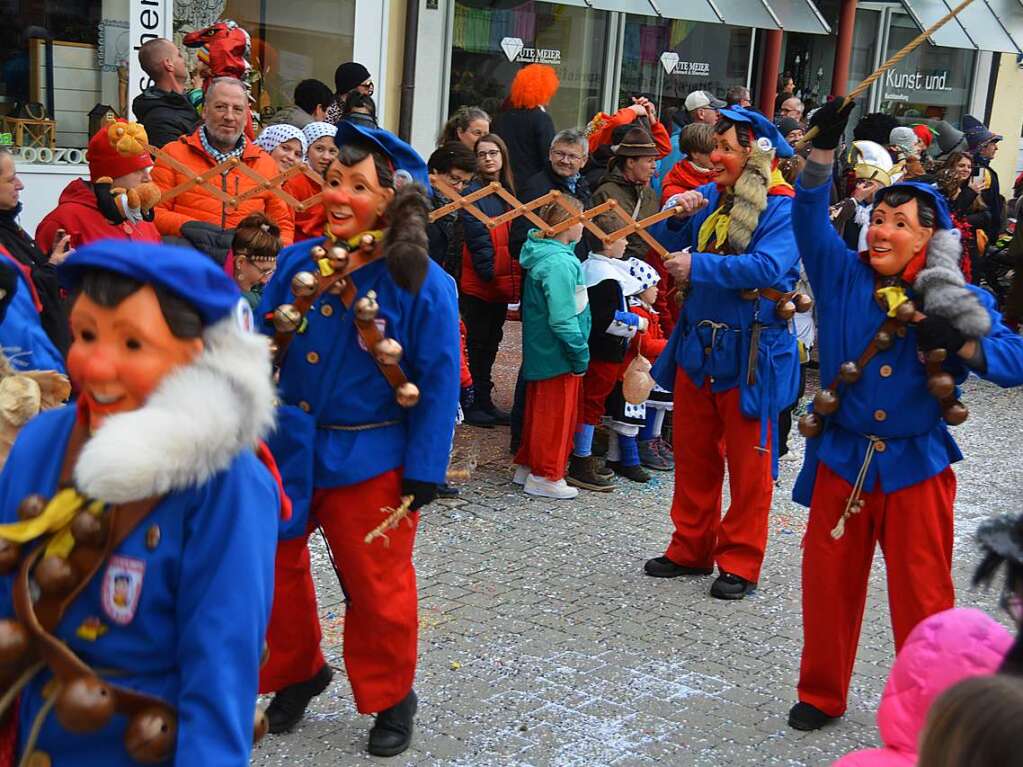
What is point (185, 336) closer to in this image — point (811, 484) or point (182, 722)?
point (182, 722)

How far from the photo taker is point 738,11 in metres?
14.8

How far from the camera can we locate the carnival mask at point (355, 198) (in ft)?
13.3

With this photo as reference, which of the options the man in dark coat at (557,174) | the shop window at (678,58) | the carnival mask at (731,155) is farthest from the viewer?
the shop window at (678,58)

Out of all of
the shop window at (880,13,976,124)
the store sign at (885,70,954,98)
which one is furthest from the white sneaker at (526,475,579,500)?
the store sign at (885,70,954,98)

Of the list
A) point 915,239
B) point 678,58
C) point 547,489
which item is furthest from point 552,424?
point 678,58

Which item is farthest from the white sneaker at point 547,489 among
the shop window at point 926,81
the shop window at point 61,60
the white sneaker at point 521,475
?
the shop window at point 926,81

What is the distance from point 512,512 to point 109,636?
455cm

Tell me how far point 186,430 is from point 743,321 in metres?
3.82

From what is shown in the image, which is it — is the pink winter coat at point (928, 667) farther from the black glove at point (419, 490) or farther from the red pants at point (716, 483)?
the red pants at point (716, 483)

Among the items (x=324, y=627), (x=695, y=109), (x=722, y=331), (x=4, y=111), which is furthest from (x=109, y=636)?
(x=695, y=109)

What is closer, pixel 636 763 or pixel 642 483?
pixel 636 763

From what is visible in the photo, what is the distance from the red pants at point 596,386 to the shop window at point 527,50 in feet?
20.5

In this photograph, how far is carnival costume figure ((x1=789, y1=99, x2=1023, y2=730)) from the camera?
431 cm

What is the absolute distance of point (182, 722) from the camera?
229 cm
